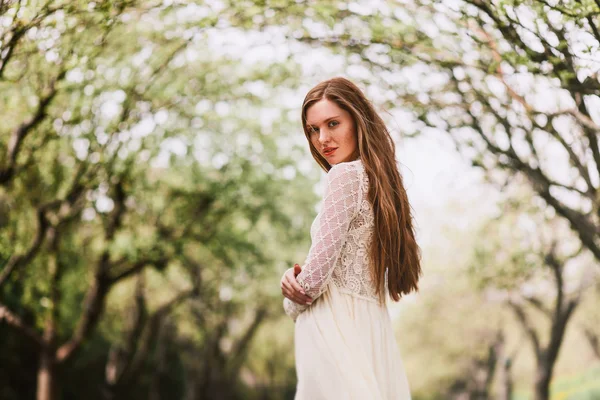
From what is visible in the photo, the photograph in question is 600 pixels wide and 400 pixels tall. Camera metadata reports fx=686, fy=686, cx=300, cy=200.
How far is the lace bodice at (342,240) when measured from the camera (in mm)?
2951

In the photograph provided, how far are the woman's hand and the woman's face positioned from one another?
595 millimetres

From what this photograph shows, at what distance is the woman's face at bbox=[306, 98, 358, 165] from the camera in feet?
10.6

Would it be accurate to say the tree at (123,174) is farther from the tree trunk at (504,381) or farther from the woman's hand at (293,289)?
the tree trunk at (504,381)

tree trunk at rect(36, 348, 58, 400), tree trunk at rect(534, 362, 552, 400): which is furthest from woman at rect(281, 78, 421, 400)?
tree trunk at rect(534, 362, 552, 400)

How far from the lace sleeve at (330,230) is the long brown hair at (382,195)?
0.41 ft

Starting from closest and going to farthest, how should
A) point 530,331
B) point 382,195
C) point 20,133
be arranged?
point 382,195 → point 20,133 → point 530,331

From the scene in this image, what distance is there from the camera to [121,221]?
13797 millimetres

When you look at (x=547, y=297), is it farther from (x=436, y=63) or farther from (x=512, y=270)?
(x=436, y=63)

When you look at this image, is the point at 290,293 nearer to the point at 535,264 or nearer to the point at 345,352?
the point at 345,352

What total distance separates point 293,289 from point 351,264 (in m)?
0.29

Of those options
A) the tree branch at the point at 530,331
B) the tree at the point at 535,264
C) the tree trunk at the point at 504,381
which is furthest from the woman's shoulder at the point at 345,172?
the tree trunk at the point at 504,381

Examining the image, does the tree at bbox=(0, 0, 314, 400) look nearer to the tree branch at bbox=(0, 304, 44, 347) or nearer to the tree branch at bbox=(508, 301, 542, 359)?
the tree branch at bbox=(0, 304, 44, 347)

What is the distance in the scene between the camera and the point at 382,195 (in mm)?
3061

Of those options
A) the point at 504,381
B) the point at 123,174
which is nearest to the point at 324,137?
the point at 123,174
